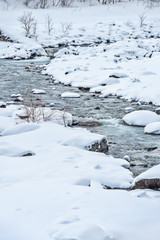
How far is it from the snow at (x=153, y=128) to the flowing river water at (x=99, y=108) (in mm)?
92

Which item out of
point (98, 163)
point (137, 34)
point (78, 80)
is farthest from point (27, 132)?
point (137, 34)

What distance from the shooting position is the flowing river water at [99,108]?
4.59 m

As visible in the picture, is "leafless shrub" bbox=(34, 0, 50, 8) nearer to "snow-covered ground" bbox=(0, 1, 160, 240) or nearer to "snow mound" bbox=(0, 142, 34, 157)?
"snow-covered ground" bbox=(0, 1, 160, 240)

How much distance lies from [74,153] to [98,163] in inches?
14.5

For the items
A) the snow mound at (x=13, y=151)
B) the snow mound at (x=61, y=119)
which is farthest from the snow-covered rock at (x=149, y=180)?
the snow mound at (x=61, y=119)

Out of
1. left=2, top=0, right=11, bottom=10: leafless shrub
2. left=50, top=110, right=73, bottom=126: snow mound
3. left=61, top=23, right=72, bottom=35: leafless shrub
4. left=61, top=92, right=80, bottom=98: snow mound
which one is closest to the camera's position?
left=50, top=110, right=73, bottom=126: snow mound

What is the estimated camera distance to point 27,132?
16.0 feet

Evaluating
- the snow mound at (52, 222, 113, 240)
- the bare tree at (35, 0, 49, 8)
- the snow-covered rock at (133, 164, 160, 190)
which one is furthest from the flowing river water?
the bare tree at (35, 0, 49, 8)

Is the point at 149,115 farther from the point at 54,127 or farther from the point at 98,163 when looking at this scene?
the point at 98,163

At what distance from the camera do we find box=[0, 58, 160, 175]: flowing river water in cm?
459

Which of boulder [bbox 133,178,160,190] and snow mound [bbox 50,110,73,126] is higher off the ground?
boulder [bbox 133,178,160,190]

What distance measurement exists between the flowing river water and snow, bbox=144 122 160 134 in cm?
9

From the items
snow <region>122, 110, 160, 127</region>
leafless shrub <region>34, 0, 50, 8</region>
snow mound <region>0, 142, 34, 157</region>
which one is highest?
leafless shrub <region>34, 0, 50, 8</region>

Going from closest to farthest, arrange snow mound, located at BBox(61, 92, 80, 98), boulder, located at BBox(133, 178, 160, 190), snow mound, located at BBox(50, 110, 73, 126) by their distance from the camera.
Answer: boulder, located at BBox(133, 178, 160, 190) < snow mound, located at BBox(50, 110, 73, 126) < snow mound, located at BBox(61, 92, 80, 98)
